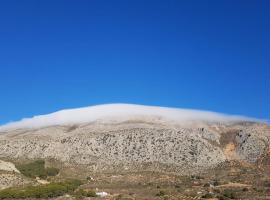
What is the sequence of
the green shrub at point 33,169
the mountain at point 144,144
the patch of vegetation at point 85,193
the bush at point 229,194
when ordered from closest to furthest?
the bush at point 229,194 < the patch of vegetation at point 85,193 < the green shrub at point 33,169 < the mountain at point 144,144

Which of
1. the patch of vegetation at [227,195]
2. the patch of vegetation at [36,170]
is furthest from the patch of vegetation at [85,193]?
the patch of vegetation at [36,170]

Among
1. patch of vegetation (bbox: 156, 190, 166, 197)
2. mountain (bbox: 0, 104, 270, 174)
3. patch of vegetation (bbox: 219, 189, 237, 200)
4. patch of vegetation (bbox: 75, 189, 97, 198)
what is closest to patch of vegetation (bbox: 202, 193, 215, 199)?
patch of vegetation (bbox: 219, 189, 237, 200)

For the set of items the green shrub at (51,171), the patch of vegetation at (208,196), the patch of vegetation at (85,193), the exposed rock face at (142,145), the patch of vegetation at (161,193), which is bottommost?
the patch of vegetation at (208,196)

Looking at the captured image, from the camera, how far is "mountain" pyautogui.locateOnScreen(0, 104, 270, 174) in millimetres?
126312

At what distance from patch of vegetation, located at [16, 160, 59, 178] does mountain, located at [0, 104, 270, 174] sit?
9.76m

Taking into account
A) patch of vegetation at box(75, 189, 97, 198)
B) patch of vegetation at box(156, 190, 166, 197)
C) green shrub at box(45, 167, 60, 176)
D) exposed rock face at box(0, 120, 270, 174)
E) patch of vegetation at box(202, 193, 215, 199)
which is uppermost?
exposed rock face at box(0, 120, 270, 174)

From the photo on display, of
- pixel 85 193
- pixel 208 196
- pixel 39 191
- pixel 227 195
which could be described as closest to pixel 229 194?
pixel 227 195

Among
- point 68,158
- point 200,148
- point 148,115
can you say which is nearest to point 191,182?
point 200,148

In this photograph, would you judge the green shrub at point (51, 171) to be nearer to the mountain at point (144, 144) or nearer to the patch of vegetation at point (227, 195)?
the mountain at point (144, 144)

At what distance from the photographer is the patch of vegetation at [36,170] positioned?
10711 centimetres

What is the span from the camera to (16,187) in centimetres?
9038

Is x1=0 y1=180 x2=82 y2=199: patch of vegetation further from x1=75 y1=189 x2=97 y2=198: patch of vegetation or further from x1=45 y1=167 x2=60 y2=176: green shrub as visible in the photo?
x1=45 y1=167 x2=60 y2=176: green shrub

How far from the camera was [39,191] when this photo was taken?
84125 millimetres

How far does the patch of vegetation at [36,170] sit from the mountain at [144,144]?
9758mm
